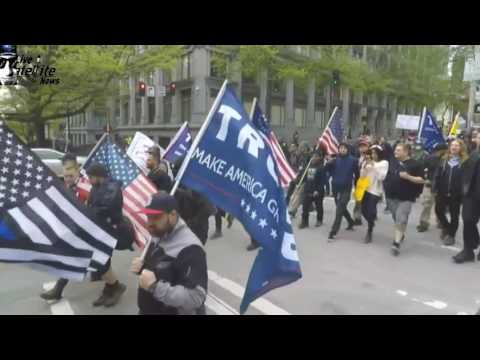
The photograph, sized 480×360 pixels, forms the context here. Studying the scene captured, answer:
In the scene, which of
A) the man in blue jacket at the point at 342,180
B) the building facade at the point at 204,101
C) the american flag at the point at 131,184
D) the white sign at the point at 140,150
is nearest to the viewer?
the american flag at the point at 131,184

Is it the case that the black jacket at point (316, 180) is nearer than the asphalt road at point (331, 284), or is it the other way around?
the asphalt road at point (331, 284)

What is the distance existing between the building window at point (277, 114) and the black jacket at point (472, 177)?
90.5 feet

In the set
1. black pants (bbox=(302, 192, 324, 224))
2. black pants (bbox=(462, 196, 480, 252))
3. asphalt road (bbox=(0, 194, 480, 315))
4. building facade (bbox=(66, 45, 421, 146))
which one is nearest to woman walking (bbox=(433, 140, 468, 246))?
asphalt road (bbox=(0, 194, 480, 315))

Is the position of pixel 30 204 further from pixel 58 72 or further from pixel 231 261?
pixel 58 72

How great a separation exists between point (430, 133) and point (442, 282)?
5580 millimetres

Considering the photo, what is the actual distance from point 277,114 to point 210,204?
3023cm

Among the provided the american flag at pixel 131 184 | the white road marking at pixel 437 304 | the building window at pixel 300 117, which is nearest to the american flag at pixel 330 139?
the white road marking at pixel 437 304

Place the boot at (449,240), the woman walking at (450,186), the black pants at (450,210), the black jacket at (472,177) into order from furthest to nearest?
the boot at (449,240)
the black pants at (450,210)
the woman walking at (450,186)
the black jacket at (472,177)

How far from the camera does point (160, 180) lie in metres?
5.55

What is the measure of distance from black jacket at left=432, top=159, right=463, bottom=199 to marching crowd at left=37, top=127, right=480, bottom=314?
16 mm

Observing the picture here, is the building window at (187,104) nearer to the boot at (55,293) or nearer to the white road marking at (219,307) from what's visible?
the boot at (55,293)
